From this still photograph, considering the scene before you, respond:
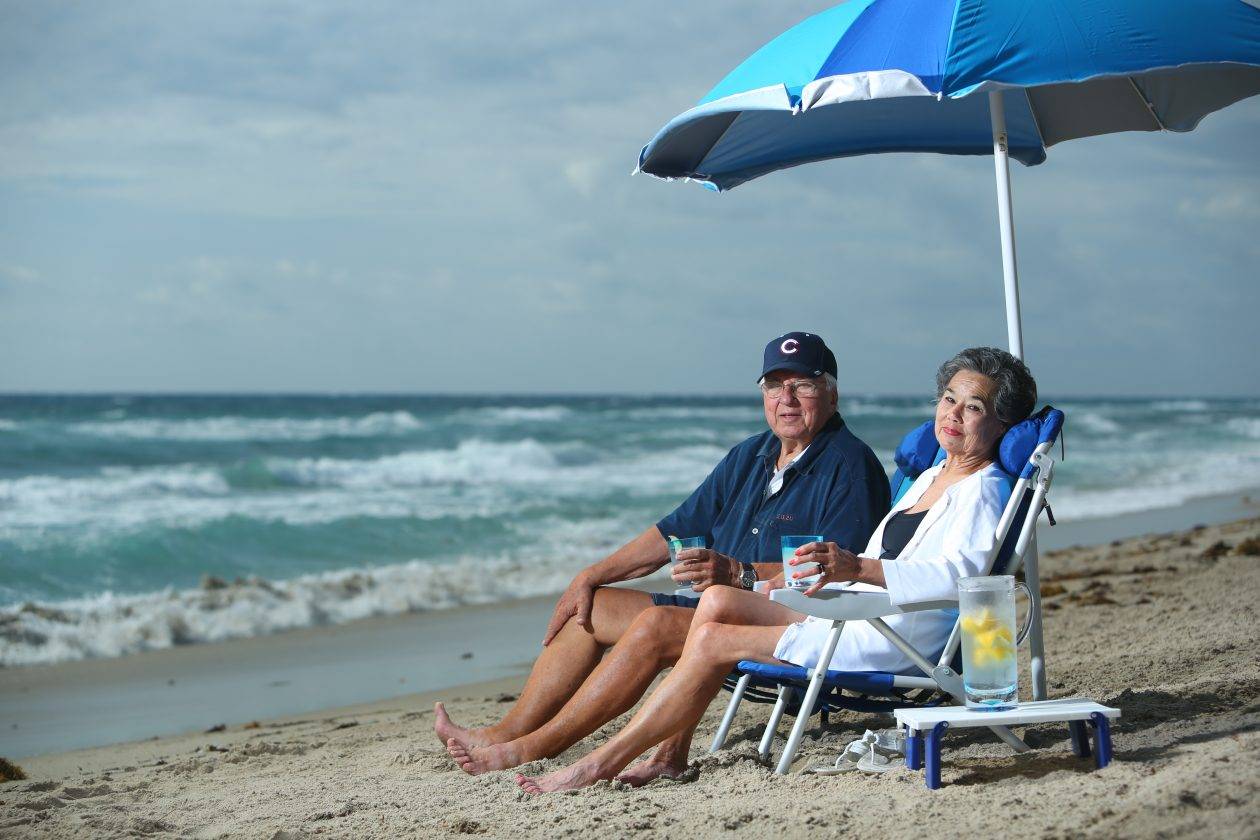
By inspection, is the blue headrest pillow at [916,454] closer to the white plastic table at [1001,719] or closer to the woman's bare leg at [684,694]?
the woman's bare leg at [684,694]

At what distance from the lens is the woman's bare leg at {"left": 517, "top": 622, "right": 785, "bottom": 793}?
3494 mm

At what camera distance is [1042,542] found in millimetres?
12219

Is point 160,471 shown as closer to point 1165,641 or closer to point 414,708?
point 414,708

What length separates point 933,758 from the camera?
314 centimetres

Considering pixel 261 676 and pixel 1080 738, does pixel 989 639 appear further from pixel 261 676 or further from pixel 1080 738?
pixel 261 676

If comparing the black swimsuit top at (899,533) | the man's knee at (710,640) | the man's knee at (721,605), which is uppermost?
the black swimsuit top at (899,533)

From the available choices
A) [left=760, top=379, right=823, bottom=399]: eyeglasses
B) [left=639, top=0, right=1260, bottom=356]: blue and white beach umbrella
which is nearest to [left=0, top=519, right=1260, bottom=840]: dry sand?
[left=760, top=379, right=823, bottom=399]: eyeglasses

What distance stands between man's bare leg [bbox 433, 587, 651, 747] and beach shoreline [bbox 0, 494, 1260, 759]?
2.33 m

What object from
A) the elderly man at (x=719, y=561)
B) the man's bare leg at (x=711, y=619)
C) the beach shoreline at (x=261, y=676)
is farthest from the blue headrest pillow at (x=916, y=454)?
the beach shoreline at (x=261, y=676)

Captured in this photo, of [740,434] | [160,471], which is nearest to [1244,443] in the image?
[740,434]

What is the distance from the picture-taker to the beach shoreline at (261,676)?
6020mm

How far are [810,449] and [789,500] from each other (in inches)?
7.0

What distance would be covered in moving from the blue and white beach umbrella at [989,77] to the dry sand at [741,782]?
131 centimetres

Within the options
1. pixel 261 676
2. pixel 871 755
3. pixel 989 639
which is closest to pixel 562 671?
pixel 871 755
